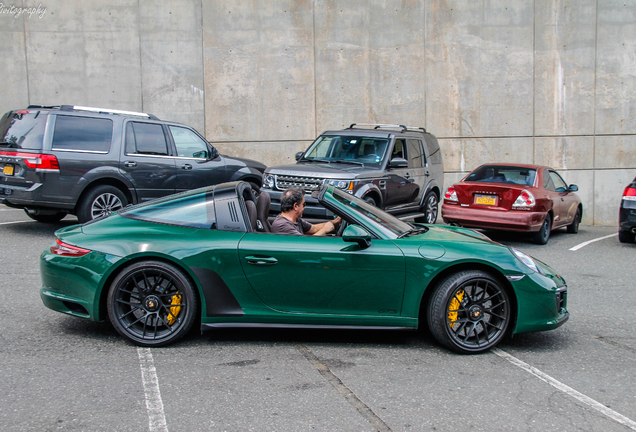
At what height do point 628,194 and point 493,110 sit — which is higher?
point 493,110

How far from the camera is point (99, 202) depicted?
9570mm

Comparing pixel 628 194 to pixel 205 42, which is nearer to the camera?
pixel 628 194

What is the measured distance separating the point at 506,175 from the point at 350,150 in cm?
284

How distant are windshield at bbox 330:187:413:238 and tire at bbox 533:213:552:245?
591 cm

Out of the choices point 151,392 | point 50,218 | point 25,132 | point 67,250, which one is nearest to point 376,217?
point 151,392

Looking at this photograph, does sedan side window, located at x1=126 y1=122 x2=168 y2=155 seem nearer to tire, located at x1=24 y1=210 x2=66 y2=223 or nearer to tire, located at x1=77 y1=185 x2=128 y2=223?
tire, located at x1=77 y1=185 x2=128 y2=223

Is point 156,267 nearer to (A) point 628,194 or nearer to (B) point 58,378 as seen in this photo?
(B) point 58,378

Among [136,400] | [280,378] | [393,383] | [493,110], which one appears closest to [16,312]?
[136,400]

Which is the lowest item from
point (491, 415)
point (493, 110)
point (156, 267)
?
point (491, 415)

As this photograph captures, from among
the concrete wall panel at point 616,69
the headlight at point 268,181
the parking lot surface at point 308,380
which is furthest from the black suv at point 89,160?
the concrete wall panel at point 616,69

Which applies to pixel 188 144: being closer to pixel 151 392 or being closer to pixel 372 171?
pixel 372 171

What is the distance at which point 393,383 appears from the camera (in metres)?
4.03

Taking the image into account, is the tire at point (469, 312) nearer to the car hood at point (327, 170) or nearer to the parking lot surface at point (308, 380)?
the parking lot surface at point (308, 380)

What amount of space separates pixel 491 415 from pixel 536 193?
7378 mm
